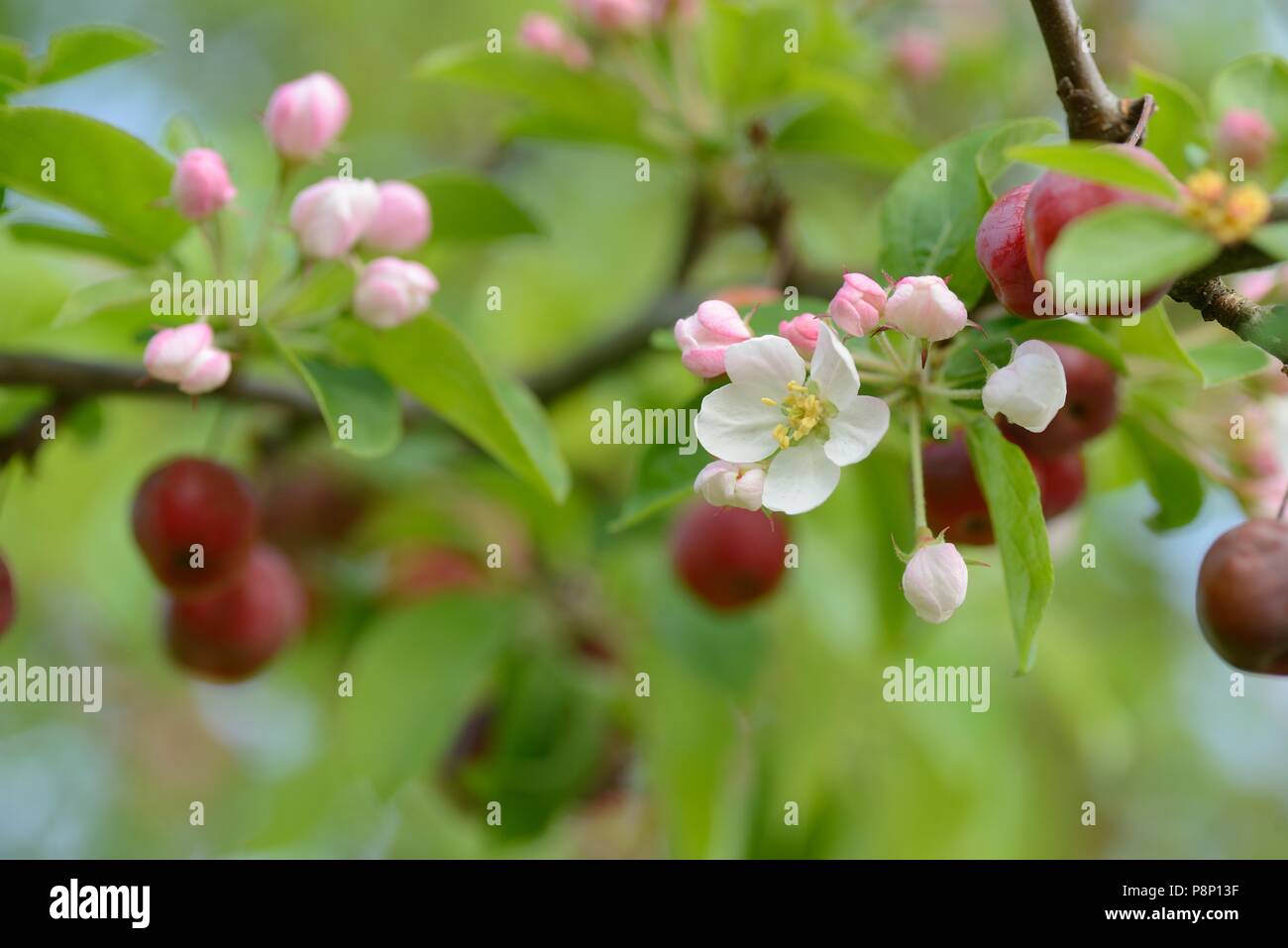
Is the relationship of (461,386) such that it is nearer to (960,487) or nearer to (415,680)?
(960,487)

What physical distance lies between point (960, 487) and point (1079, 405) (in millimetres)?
146

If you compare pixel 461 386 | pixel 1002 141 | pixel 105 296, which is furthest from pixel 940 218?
pixel 105 296

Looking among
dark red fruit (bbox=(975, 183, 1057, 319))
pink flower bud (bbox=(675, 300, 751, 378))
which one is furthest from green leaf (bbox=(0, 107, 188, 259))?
dark red fruit (bbox=(975, 183, 1057, 319))

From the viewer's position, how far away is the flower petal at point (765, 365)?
1.06 meters

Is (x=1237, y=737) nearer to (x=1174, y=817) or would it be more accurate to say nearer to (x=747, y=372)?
(x=1174, y=817)

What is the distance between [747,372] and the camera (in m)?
1.08

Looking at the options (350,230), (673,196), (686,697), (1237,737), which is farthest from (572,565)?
(1237,737)

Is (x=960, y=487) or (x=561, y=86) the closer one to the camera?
(x=960, y=487)

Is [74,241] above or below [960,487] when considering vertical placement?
above

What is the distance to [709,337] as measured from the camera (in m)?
1.11

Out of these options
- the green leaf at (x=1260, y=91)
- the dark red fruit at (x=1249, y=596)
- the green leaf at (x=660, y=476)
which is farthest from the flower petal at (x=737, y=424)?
the green leaf at (x=1260, y=91)

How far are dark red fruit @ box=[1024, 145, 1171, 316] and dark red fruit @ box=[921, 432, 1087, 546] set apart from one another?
0.95ft

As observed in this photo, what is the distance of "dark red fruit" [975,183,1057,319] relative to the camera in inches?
42.5

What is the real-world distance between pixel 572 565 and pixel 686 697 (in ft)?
1.68
